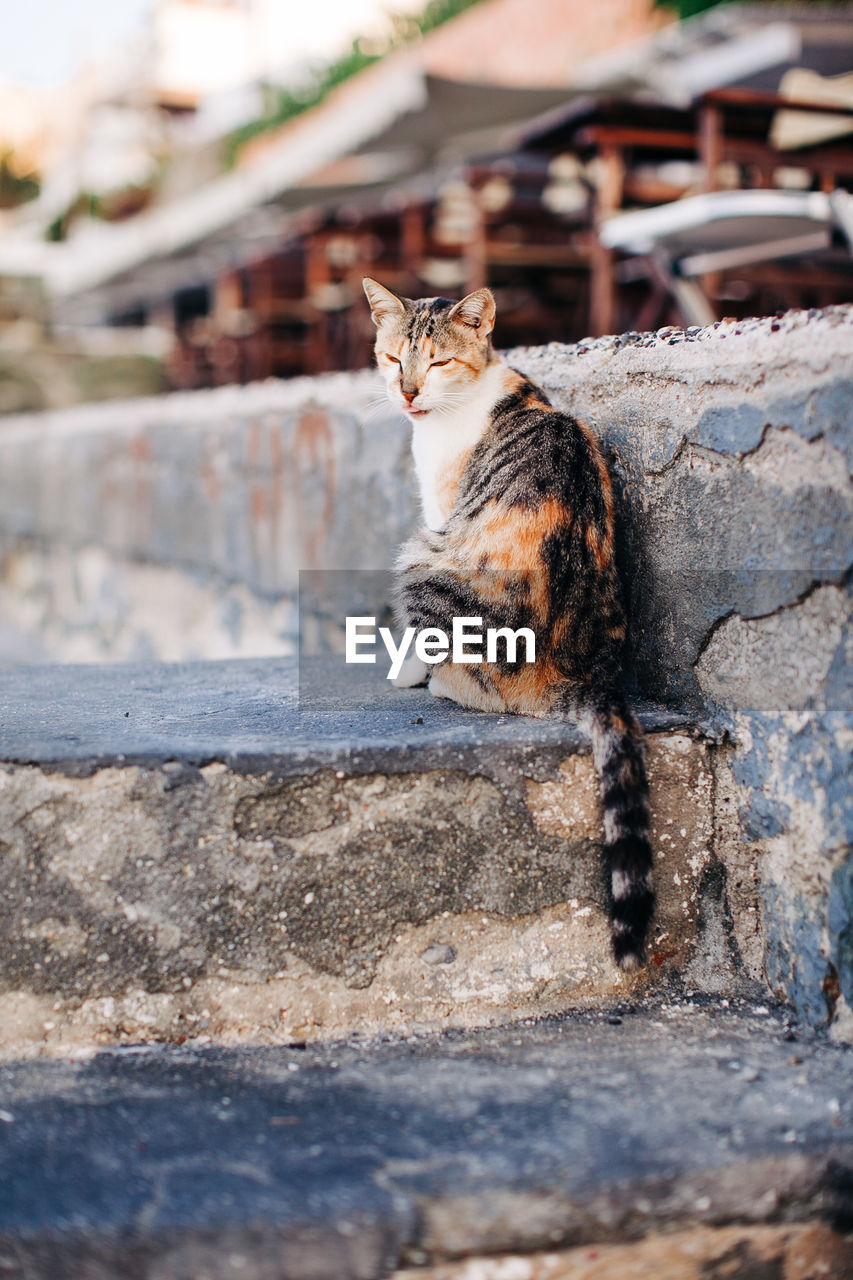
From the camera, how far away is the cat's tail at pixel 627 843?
1.72m

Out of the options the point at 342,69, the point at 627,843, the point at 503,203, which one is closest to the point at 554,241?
the point at 503,203

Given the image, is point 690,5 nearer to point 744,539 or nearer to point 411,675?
point 411,675

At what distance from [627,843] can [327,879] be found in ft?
1.50

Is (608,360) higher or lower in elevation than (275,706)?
higher

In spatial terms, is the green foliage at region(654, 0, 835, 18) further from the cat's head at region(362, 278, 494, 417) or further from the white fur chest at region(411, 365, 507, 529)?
the white fur chest at region(411, 365, 507, 529)

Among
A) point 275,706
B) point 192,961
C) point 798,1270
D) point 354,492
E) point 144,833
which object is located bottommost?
point 798,1270

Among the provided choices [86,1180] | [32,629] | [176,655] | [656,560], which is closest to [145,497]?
[176,655]

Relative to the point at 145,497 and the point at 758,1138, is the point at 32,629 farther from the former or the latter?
the point at 758,1138

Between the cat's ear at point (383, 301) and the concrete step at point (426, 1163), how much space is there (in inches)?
64.7

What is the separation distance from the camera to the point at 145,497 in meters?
4.33

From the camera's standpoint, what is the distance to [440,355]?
2.40m

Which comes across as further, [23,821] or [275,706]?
[275,706]

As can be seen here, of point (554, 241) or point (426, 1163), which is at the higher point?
point (554, 241)

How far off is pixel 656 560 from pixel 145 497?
110 inches
